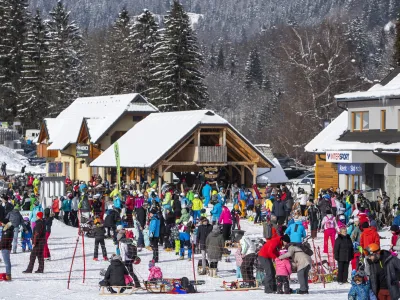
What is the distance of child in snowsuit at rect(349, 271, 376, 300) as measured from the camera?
1412cm

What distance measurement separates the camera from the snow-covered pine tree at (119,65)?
81250mm

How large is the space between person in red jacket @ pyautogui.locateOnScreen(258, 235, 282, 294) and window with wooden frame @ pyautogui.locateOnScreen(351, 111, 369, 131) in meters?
19.9

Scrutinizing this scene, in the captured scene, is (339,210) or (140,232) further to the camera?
(339,210)

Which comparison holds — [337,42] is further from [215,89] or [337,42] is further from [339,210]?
[215,89]

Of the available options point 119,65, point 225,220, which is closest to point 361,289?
point 225,220

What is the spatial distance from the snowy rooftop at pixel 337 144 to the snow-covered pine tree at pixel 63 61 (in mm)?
46216

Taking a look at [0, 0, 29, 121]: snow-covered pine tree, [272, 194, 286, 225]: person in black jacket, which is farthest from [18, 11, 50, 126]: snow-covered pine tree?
[272, 194, 286, 225]: person in black jacket

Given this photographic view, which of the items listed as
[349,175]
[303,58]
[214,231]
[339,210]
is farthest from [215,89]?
[214,231]

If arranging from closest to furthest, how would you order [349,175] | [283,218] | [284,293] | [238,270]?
[284,293] < [238,270] < [283,218] < [349,175]

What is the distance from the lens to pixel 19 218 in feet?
78.5

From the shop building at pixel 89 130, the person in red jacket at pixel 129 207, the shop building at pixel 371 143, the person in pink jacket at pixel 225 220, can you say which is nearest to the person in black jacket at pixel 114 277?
the person in pink jacket at pixel 225 220

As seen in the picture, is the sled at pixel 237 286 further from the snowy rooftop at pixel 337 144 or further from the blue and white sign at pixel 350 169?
the blue and white sign at pixel 350 169

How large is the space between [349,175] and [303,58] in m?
19.1

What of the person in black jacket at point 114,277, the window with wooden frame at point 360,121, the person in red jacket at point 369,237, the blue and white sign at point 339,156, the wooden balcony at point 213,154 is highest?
the window with wooden frame at point 360,121
